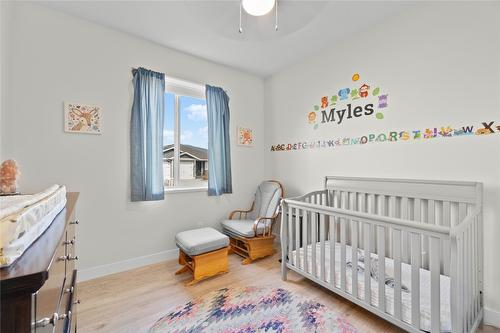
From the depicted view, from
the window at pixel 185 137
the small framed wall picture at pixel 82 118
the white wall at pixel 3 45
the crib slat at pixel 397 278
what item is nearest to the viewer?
the crib slat at pixel 397 278

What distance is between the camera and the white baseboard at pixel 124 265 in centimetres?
216

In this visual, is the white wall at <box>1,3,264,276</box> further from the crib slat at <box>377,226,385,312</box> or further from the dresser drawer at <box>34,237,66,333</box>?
the crib slat at <box>377,226,385,312</box>

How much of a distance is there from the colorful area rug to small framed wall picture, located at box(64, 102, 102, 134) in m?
1.80

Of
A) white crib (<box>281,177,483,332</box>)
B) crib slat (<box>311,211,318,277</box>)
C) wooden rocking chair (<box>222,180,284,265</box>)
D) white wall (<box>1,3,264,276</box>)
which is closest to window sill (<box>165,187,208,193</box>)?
white wall (<box>1,3,264,276</box>)

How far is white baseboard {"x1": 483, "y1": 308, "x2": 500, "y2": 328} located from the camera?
157cm

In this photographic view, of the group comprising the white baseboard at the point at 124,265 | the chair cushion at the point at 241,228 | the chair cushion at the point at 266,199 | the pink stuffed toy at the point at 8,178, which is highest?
the pink stuffed toy at the point at 8,178

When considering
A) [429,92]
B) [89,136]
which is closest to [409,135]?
[429,92]

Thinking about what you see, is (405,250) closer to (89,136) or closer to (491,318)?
(491,318)

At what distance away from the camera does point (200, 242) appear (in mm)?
2148

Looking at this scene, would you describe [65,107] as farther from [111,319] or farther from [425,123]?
[425,123]

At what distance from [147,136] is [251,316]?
196 centimetres

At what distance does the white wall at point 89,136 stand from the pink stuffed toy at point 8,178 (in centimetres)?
64

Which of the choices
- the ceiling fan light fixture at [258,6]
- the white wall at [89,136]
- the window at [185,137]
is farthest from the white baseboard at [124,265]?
the ceiling fan light fixture at [258,6]

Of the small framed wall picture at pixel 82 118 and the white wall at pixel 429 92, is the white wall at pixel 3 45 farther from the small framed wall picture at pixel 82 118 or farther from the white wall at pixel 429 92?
the white wall at pixel 429 92
